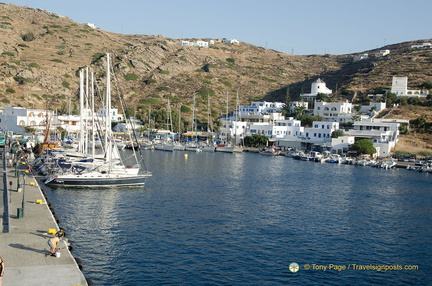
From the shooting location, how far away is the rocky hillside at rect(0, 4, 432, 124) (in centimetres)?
14112

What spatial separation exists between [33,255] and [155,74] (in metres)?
155

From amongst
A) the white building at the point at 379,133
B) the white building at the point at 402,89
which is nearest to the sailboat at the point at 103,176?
the white building at the point at 379,133

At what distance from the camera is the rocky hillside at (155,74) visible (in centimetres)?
14112

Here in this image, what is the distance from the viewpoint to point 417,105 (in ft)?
389

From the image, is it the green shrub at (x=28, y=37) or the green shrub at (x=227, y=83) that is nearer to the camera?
the green shrub at (x=227, y=83)

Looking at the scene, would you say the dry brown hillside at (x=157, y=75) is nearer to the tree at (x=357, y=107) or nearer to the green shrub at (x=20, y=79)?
the green shrub at (x=20, y=79)

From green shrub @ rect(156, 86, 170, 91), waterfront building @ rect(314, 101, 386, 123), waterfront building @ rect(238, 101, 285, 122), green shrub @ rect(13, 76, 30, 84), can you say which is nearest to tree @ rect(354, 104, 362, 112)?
waterfront building @ rect(314, 101, 386, 123)

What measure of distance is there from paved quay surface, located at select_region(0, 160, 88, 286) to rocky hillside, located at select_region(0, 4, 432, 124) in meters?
106

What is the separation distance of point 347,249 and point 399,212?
14471 mm

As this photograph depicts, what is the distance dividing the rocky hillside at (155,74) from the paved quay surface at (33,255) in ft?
349

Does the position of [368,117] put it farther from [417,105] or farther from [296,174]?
[296,174]

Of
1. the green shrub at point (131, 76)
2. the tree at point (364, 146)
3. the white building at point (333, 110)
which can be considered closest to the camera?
the tree at point (364, 146)

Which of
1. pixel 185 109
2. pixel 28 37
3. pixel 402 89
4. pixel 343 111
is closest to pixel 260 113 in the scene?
pixel 343 111

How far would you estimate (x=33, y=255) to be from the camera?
21.7 m
